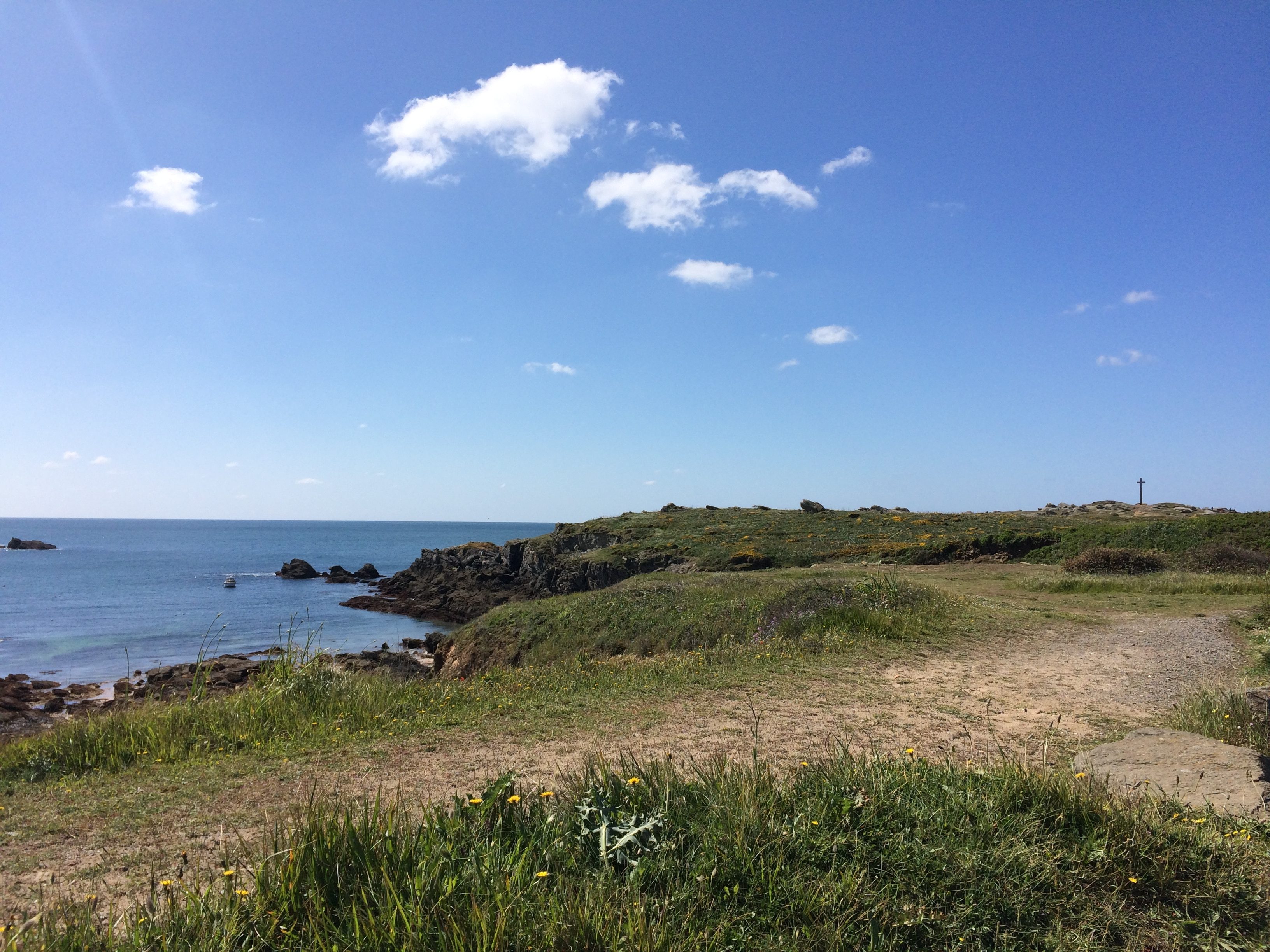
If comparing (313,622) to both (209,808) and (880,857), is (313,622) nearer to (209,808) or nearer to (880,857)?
(209,808)

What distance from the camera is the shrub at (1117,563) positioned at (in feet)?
76.0

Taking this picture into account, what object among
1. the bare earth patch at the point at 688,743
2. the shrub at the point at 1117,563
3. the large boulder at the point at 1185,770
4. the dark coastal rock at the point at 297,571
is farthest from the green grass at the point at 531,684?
the dark coastal rock at the point at 297,571

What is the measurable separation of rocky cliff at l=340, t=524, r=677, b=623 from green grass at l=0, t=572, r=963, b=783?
55.9ft

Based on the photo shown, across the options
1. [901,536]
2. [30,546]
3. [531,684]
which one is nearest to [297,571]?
[901,536]

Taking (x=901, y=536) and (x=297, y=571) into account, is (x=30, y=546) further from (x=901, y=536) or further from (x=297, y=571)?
(x=901, y=536)

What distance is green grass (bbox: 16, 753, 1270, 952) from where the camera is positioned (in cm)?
309

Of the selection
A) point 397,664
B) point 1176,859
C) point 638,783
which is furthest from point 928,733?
point 397,664

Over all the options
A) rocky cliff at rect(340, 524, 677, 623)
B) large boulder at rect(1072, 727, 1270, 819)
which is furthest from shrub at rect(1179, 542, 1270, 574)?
large boulder at rect(1072, 727, 1270, 819)

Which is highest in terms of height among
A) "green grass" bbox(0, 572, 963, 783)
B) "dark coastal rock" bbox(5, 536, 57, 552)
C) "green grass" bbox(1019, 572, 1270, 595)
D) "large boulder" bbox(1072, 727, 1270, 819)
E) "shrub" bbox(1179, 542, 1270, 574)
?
"shrub" bbox(1179, 542, 1270, 574)

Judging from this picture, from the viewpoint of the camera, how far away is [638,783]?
451 cm

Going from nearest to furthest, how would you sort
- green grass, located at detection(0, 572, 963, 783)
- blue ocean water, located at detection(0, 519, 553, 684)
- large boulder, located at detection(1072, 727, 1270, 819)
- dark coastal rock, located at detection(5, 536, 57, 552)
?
large boulder, located at detection(1072, 727, 1270, 819), green grass, located at detection(0, 572, 963, 783), blue ocean water, located at detection(0, 519, 553, 684), dark coastal rock, located at detection(5, 536, 57, 552)

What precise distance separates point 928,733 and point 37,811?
26.3 feet

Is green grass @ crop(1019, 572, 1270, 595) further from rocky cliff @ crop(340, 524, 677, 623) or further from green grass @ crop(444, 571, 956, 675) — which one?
rocky cliff @ crop(340, 524, 677, 623)

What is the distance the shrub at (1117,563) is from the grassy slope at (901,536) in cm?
359
